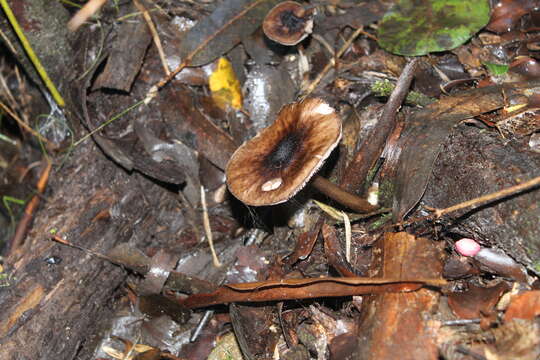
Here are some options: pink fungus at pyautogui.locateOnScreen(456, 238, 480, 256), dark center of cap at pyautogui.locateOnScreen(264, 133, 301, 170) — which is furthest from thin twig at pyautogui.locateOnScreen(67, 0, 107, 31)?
pink fungus at pyautogui.locateOnScreen(456, 238, 480, 256)

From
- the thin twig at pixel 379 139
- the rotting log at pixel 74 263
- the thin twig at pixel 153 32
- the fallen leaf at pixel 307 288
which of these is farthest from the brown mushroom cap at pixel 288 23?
the fallen leaf at pixel 307 288

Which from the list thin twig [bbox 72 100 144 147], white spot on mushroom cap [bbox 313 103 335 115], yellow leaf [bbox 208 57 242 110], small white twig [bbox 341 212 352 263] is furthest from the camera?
yellow leaf [bbox 208 57 242 110]

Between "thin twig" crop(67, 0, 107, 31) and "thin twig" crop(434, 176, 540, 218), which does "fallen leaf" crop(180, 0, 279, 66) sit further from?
→ "thin twig" crop(434, 176, 540, 218)

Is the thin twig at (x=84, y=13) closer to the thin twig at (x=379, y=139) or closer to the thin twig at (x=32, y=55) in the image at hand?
the thin twig at (x=32, y=55)

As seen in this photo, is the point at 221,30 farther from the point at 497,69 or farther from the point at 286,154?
the point at 497,69

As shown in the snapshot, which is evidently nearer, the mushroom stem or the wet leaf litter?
the wet leaf litter
